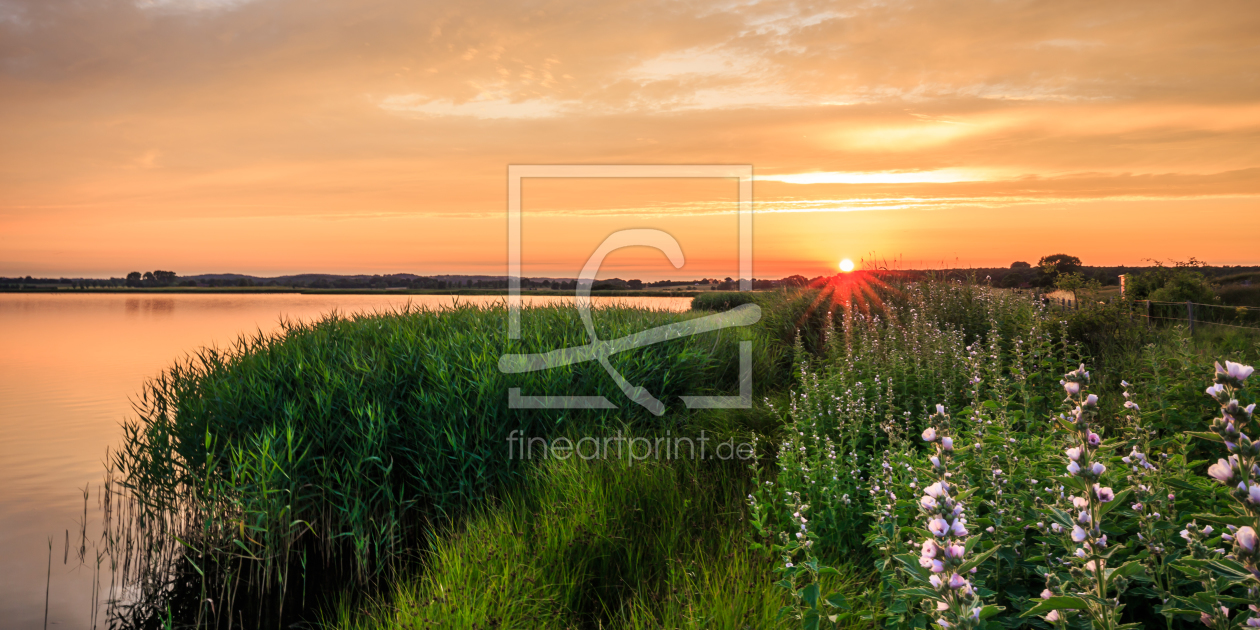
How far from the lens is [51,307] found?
83500mm

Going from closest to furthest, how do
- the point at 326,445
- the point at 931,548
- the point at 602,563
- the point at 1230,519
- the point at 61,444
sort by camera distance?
the point at 931,548
the point at 1230,519
the point at 602,563
the point at 326,445
the point at 61,444

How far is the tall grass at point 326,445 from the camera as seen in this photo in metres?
7.58

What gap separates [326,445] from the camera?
8.45 meters

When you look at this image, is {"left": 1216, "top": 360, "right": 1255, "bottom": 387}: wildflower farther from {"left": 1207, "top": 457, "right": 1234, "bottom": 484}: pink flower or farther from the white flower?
the white flower

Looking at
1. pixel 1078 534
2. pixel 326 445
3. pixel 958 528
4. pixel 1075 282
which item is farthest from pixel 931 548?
pixel 1075 282

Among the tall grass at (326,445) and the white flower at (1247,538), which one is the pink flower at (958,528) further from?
the tall grass at (326,445)

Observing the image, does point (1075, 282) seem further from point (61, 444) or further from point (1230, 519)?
point (61, 444)

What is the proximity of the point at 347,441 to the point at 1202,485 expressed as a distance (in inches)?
350

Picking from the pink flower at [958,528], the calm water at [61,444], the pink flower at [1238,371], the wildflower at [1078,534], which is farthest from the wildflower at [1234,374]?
the calm water at [61,444]

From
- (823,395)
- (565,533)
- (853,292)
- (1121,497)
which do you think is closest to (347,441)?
(565,533)

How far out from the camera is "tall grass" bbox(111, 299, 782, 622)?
758 centimetres

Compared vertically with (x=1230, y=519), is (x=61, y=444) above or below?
below

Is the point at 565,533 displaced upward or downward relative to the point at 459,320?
downward

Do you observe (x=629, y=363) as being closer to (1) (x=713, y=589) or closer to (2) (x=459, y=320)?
(2) (x=459, y=320)
